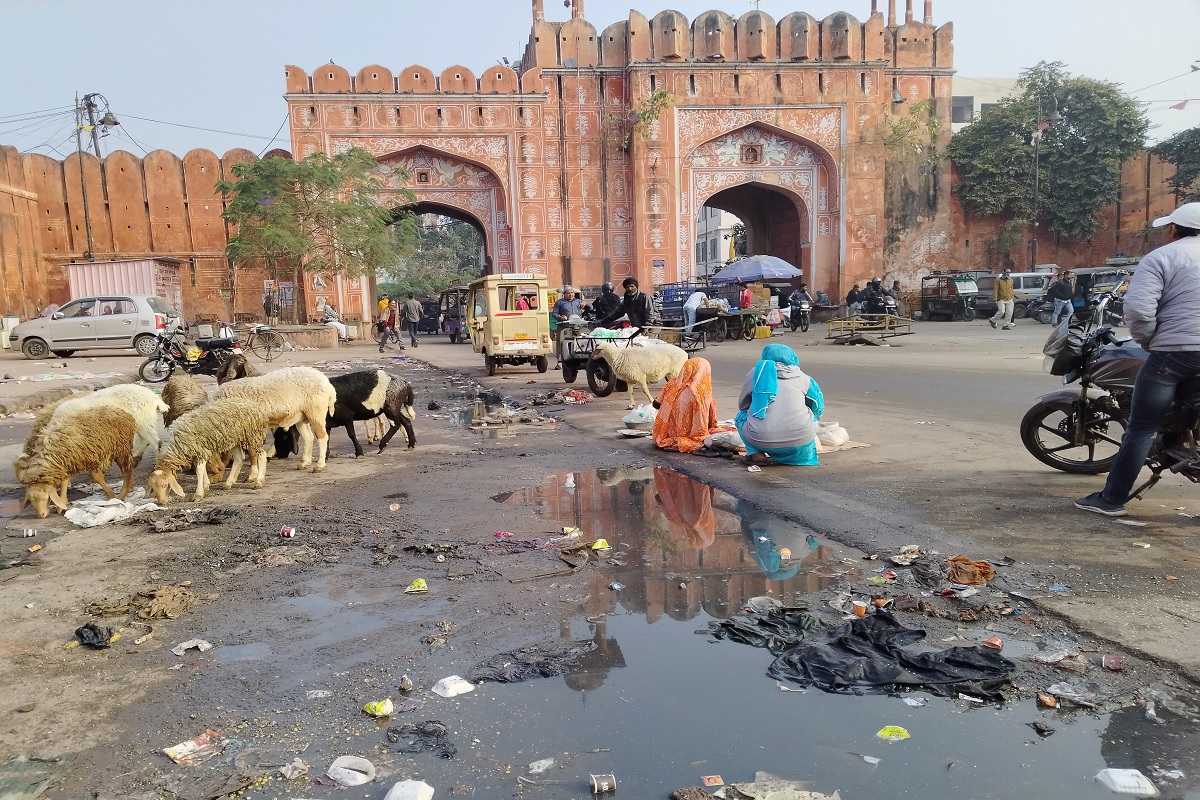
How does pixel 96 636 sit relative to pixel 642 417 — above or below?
below

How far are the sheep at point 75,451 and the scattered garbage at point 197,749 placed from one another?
149 inches

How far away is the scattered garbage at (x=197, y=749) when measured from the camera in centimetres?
257

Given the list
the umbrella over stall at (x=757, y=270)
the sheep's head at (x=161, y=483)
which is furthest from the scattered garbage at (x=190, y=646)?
the umbrella over stall at (x=757, y=270)

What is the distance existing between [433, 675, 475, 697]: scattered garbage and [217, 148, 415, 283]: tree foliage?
24.5 metres

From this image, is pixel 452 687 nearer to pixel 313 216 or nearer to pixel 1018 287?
pixel 313 216

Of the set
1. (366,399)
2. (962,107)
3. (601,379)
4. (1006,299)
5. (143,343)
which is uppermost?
(962,107)

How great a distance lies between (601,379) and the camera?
38.1 ft

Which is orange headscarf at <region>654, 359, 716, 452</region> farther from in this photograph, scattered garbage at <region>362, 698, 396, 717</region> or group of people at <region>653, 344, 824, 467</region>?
scattered garbage at <region>362, 698, 396, 717</region>

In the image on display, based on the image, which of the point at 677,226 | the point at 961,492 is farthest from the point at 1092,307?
the point at 677,226

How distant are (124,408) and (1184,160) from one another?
36422 millimetres

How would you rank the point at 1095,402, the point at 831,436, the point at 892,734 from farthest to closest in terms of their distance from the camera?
1. the point at 831,436
2. the point at 1095,402
3. the point at 892,734

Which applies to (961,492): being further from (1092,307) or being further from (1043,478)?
(1092,307)

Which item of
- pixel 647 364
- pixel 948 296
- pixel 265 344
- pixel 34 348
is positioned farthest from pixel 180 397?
pixel 948 296

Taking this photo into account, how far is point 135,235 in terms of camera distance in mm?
29141
